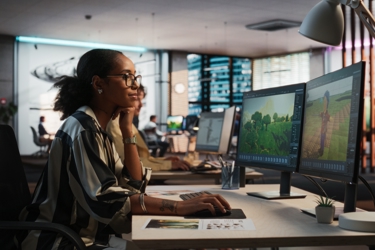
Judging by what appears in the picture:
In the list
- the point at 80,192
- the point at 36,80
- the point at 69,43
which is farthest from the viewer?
the point at 69,43

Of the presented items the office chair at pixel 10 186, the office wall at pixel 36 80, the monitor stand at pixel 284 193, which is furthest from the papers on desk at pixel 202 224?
the office wall at pixel 36 80

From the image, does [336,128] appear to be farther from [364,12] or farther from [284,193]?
[284,193]

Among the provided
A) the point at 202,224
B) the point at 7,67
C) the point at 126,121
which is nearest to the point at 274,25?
the point at 7,67

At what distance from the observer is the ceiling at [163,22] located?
419 inches

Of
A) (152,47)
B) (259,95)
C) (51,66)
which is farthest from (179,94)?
(259,95)

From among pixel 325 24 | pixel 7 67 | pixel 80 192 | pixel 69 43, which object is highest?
pixel 69 43

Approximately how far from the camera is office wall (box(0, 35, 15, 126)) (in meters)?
14.3

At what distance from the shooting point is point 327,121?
1.79 metres

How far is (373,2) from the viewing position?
10.6 m

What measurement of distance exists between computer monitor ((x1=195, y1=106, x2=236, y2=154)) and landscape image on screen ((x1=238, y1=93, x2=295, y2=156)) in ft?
4.26

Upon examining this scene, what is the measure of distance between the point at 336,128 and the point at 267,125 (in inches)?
27.3

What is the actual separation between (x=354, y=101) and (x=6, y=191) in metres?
1.25

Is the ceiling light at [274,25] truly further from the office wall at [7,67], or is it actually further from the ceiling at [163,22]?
the office wall at [7,67]

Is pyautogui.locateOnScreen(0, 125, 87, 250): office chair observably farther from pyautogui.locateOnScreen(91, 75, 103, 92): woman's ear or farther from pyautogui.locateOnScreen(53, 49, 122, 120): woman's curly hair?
pyautogui.locateOnScreen(91, 75, 103, 92): woman's ear
